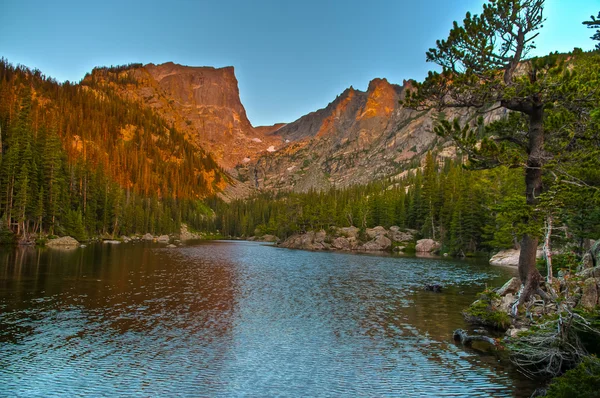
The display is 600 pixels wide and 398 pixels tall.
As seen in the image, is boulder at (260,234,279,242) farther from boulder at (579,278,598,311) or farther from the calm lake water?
boulder at (579,278,598,311)

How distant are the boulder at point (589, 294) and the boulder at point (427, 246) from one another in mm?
75327

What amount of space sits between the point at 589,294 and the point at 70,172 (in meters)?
101

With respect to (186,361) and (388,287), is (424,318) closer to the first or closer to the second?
(388,287)

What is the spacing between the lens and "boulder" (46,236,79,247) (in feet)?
235

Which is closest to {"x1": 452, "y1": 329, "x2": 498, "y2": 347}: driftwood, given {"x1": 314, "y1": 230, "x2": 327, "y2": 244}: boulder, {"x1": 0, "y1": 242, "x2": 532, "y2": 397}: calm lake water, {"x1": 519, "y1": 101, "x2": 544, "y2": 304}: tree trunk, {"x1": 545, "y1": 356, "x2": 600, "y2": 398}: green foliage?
{"x1": 0, "y1": 242, "x2": 532, "y2": 397}: calm lake water

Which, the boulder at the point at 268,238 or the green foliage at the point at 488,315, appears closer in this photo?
the green foliage at the point at 488,315

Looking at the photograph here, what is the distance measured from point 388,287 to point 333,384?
25369 millimetres

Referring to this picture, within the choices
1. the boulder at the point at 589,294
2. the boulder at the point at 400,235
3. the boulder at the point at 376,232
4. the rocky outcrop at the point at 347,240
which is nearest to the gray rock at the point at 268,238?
the rocky outcrop at the point at 347,240

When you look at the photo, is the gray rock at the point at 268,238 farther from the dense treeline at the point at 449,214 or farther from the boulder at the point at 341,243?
the boulder at the point at 341,243

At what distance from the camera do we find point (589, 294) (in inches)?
736

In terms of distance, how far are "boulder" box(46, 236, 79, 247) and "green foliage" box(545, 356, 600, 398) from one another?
265 ft

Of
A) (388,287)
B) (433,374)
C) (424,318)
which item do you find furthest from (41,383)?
(388,287)

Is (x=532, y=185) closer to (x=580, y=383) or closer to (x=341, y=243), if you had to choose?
(x=580, y=383)

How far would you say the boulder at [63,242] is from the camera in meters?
71.8
